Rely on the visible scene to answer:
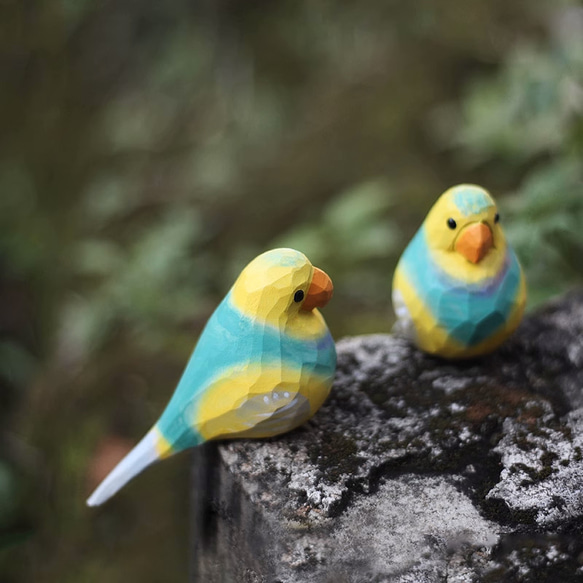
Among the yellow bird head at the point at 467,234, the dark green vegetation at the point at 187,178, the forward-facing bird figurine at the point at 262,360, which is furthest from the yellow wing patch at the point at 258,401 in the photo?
the dark green vegetation at the point at 187,178

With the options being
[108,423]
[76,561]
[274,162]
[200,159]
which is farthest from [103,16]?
[76,561]

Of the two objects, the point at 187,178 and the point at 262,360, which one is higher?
the point at 187,178

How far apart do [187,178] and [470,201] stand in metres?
3.68

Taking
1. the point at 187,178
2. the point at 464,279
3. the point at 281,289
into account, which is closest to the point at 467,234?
the point at 464,279

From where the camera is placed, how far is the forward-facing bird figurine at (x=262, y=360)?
5.84ft

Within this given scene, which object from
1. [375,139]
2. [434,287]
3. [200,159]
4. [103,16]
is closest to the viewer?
[434,287]

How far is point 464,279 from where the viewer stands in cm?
205

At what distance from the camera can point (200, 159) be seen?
5645 mm

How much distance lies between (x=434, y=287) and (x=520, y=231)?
72 cm

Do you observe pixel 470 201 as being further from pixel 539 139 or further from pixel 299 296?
pixel 539 139

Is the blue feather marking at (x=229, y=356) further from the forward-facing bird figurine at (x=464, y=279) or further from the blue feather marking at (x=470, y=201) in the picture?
the blue feather marking at (x=470, y=201)

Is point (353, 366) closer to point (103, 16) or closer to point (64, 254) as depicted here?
point (64, 254)

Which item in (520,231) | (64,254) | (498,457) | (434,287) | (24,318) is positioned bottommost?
(498,457)

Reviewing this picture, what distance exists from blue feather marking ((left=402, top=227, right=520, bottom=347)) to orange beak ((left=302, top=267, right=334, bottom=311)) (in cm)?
40
